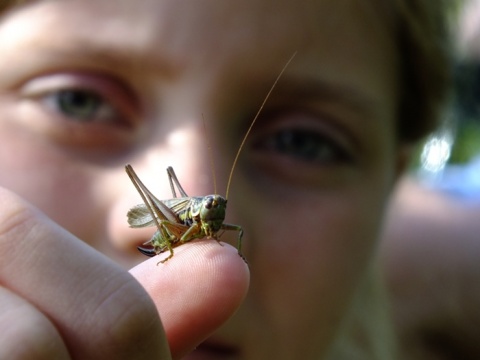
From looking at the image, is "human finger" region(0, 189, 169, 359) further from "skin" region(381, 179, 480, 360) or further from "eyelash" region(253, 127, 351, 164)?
"skin" region(381, 179, 480, 360)

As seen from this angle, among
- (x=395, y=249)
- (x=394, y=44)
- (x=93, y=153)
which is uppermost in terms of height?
(x=394, y=44)

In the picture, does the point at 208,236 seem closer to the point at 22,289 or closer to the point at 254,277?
the point at 254,277

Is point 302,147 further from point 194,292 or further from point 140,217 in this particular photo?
point 194,292

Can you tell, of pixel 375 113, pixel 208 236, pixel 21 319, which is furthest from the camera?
pixel 375 113

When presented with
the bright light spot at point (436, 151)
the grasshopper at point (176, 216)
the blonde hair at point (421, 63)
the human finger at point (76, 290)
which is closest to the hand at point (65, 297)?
the human finger at point (76, 290)

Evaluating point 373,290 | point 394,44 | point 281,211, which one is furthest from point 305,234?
point 373,290
